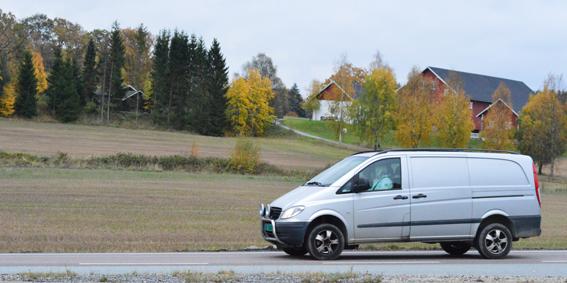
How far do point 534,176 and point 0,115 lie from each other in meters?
87.4

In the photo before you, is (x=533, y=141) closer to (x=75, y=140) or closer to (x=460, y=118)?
(x=460, y=118)

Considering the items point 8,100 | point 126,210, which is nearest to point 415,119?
point 8,100

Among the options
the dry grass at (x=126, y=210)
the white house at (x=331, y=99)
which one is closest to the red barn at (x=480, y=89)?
the white house at (x=331, y=99)

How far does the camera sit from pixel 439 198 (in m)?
15.0

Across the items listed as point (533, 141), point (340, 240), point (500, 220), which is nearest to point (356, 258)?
point (340, 240)

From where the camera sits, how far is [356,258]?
14852mm

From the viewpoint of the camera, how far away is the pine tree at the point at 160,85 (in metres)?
97.9

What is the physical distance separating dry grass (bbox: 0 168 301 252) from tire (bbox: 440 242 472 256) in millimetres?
4509

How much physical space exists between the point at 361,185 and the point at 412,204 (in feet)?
3.59

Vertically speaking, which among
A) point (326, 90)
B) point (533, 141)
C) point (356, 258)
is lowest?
point (356, 258)

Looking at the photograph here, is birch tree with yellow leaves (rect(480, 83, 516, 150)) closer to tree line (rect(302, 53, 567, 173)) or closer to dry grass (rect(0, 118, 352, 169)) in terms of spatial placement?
tree line (rect(302, 53, 567, 173))

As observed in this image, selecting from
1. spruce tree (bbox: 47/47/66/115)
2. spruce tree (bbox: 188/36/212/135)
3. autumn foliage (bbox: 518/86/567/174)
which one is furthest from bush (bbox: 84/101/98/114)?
autumn foliage (bbox: 518/86/567/174)

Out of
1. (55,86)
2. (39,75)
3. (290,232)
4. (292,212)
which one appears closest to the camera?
(290,232)

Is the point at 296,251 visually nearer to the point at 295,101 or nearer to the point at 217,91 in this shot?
the point at 217,91
